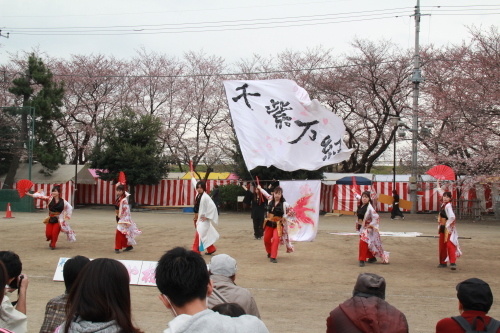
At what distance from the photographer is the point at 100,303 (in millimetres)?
2271

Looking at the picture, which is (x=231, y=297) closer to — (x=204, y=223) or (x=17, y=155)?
(x=204, y=223)

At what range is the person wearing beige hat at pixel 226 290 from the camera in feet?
11.0

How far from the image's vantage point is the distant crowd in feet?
7.22

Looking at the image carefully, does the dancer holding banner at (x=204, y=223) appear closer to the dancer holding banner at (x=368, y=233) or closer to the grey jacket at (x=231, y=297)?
the dancer holding banner at (x=368, y=233)

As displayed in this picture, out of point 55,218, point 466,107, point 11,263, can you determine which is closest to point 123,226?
point 55,218

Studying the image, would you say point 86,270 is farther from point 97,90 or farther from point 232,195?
point 97,90

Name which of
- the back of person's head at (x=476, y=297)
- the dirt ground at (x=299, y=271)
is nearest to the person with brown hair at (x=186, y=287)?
the back of person's head at (x=476, y=297)

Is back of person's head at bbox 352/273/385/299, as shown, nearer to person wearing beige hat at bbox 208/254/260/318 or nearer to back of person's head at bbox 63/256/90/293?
person wearing beige hat at bbox 208/254/260/318

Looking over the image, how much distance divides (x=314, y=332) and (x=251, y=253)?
20.8ft

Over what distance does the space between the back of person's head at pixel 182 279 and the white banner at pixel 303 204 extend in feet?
22.4

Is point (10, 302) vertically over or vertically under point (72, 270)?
under

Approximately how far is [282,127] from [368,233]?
388 centimetres

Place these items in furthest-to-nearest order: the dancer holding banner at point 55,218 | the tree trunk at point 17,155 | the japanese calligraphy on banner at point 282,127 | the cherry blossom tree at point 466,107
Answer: the tree trunk at point 17,155, the cherry blossom tree at point 466,107, the dancer holding banner at point 55,218, the japanese calligraphy on banner at point 282,127

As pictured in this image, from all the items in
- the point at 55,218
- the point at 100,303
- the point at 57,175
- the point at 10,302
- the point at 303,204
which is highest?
the point at 57,175
